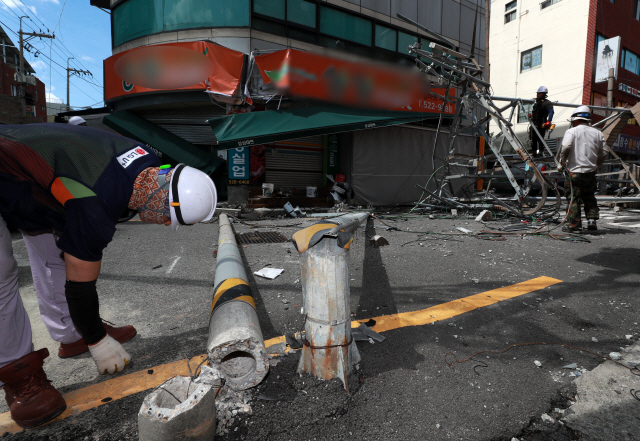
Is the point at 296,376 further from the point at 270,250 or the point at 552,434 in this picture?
the point at 270,250

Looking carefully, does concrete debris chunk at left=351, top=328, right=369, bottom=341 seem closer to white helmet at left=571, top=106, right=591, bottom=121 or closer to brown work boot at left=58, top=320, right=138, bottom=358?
brown work boot at left=58, top=320, right=138, bottom=358

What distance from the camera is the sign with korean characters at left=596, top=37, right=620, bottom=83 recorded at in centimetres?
1750

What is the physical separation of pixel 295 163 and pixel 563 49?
2007 centimetres

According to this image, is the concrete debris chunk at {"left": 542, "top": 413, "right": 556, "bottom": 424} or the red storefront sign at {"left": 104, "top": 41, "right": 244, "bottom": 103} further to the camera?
the red storefront sign at {"left": 104, "top": 41, "right": 244, "bottom": 103}

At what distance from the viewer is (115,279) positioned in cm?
356

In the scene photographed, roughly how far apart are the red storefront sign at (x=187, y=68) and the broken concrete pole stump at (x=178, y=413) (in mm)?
8799

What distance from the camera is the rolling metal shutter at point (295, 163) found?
1073 cm

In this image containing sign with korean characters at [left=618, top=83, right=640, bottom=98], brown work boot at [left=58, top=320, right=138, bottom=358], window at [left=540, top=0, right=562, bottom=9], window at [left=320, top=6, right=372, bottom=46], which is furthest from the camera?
window at [left=540, top=0, right=562, bottom=9]

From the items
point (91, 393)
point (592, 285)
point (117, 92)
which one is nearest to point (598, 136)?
point (592, 285)

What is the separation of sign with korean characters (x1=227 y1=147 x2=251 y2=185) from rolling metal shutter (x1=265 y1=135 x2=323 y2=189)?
802 millimetres

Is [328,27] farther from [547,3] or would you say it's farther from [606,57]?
[547,3]

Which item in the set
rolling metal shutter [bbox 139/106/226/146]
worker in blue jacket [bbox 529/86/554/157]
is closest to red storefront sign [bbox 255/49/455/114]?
worker in blue jacket [bbox 529/86/554/157]

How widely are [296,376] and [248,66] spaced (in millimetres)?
9147

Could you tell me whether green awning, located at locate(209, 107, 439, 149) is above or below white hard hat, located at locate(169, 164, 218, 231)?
above
